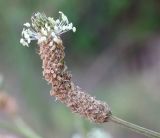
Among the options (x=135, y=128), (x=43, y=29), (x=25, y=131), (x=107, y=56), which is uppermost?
(x=107, y=56)

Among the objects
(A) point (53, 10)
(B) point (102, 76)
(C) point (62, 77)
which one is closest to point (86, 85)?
(B) point (102, 76)

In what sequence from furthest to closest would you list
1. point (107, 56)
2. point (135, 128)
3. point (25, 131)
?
point (107, 56) < point (25, 131) < point (135, 128)

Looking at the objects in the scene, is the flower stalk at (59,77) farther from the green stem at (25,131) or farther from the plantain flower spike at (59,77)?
the green stem at (25,131)

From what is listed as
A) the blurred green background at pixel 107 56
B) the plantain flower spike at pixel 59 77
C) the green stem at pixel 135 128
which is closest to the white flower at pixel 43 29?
the plantain flower spike at pixel 59 77

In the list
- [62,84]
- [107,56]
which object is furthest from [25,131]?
[107,56]

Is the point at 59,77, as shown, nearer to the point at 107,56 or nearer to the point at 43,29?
the point at 43,29

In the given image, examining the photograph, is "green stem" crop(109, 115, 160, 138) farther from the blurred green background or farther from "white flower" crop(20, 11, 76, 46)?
the blurred green background

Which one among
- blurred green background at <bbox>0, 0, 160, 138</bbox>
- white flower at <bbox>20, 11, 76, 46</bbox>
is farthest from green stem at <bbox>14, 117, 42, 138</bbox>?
blurred green background at <bbox>0, 0, 160, 138</bbox>

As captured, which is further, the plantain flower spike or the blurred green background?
the blurred green background
